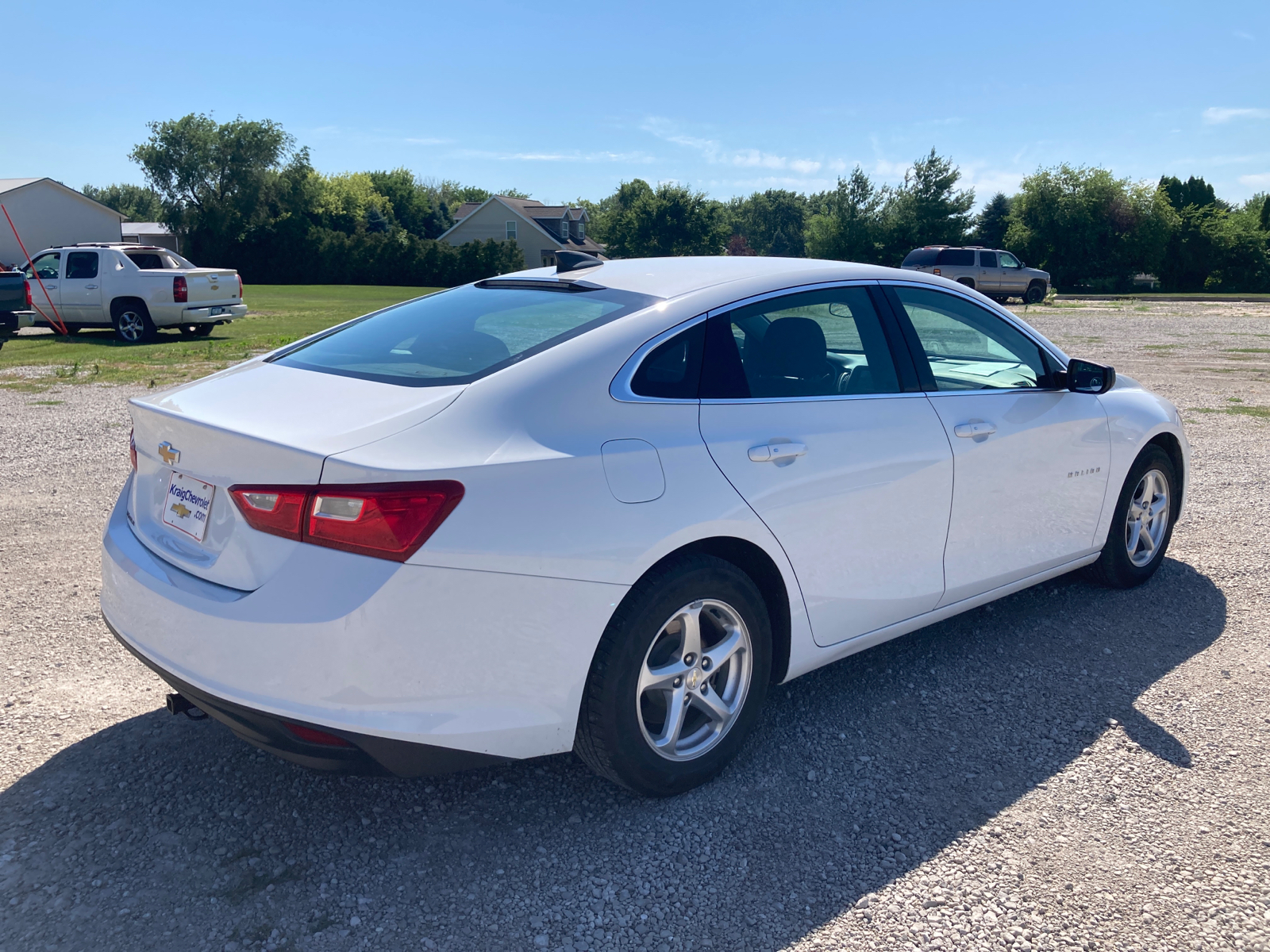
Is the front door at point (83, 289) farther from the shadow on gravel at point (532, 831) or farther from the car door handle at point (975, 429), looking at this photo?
the car door handle at point (975, 429)

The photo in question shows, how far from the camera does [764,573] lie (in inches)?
121

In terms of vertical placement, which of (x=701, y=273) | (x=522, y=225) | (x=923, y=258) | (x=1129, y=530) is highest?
(x=522, y=225)

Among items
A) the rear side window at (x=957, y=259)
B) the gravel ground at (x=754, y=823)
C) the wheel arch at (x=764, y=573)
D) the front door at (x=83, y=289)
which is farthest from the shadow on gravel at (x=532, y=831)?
the rear side window at (x=957, y=259)

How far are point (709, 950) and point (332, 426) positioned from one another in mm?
1651

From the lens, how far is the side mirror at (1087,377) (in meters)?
4.15

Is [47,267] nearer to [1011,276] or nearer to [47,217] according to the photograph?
[1011,276]

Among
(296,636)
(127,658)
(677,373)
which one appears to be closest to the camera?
(296,636)

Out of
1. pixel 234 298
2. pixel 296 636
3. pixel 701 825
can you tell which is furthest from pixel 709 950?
pixel 234 298

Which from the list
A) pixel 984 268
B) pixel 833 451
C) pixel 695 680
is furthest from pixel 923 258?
pixel 695 680

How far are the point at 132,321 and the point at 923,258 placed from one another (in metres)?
26.3

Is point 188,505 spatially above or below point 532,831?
above

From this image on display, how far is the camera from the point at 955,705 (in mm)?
3645

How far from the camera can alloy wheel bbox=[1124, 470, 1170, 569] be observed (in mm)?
4715

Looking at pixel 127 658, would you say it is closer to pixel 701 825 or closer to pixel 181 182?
pixel 701 825
